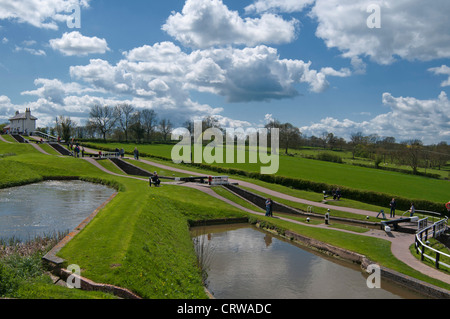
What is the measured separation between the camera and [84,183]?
3350 cm

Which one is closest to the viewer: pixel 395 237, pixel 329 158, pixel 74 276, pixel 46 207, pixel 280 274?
pixel 74 276

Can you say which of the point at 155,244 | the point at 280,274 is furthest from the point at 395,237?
the point at 155,244

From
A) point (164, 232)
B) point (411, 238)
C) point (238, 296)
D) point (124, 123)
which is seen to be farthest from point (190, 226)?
point (124, 123)

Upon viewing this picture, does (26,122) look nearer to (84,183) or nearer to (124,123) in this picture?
(124,123)

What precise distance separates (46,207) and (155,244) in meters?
12.2

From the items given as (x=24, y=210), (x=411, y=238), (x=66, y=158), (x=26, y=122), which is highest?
(x=26, y=122)

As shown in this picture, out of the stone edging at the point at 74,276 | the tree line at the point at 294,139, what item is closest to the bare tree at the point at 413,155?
the tree line at the point at 294,139

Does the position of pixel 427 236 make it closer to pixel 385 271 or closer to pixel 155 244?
pixel 385 271

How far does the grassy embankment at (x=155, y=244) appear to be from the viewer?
9.92 metres

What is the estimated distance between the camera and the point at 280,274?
13438mm
